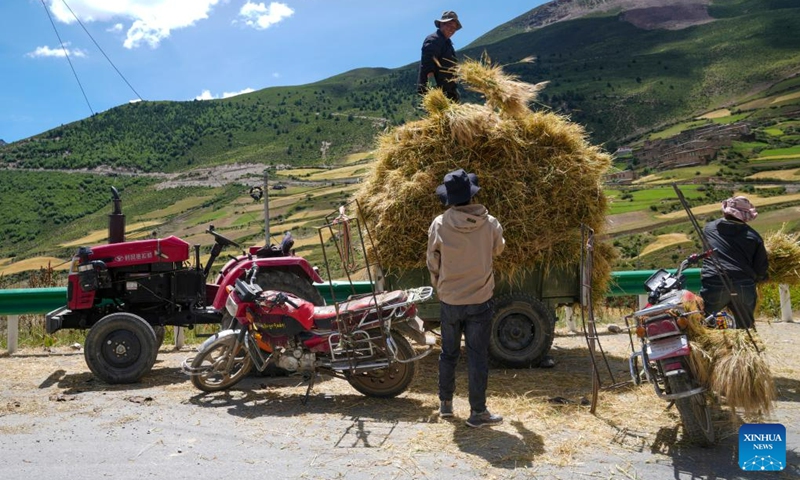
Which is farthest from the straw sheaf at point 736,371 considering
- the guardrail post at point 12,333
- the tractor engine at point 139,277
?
the guardrail post at point 12,333

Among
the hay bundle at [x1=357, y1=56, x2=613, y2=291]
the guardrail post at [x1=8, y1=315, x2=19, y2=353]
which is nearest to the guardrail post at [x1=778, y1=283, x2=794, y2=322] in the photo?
the hay bundle at [x1=357, y1=56, x2=613, y2=291]

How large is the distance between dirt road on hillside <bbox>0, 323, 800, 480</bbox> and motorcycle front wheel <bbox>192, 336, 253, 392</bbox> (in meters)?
0.13

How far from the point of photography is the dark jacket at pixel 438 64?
784 centimetres

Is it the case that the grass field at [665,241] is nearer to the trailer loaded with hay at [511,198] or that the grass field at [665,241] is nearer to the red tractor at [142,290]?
the trailer loaded with hay at [511,198]

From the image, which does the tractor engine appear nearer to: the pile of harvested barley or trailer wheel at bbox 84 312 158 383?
trailer wheel at bbox 84 312 158 383

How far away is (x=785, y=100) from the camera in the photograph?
64750 mm

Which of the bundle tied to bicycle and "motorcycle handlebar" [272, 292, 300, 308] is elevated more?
"motorcycle handlebar" [272, 292, 300, 308]

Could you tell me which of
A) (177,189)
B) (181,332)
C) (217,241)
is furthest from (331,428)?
(177,189)

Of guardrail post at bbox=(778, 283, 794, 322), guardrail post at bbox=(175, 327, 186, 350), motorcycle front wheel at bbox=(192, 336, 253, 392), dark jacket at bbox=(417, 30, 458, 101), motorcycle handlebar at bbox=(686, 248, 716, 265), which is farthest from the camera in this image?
guardrail post at bbox=(778, 283, 794, 322)

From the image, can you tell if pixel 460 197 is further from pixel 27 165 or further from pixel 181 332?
pixel 27 165

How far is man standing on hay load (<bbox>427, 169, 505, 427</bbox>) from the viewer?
5.02m

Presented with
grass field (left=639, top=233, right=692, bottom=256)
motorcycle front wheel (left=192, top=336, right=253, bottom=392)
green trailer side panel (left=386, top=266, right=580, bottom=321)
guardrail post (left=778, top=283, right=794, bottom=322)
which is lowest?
grass field (left=639, top=233, right=692, bottom=256)

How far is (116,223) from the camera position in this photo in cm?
775

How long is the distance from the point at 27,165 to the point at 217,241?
8652 centimetres
